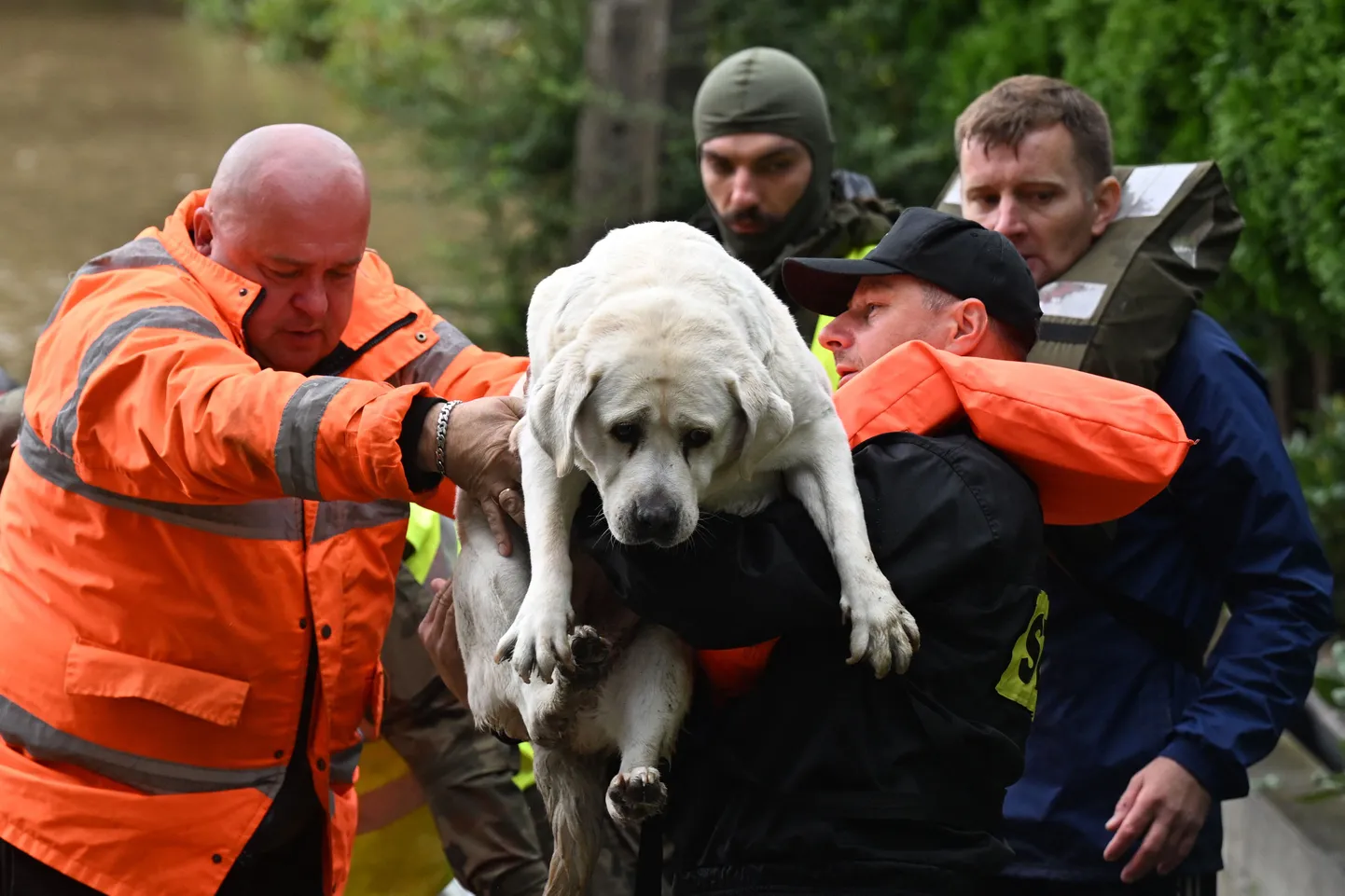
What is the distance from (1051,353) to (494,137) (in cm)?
813

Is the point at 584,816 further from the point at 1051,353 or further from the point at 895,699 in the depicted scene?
the point at 1051,353

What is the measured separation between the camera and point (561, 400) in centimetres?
276

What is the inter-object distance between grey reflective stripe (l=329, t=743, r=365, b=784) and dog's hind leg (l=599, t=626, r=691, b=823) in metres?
0.99

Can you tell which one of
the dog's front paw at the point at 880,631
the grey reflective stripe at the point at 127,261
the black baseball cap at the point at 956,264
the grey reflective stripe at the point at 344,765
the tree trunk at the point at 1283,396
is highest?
the black baseball cap at the point at 956,264

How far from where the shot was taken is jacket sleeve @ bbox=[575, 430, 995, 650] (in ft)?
8.67

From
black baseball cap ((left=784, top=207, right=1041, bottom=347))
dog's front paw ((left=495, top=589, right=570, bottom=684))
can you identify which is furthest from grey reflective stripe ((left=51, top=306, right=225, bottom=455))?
black baseball cap ((left=784, top=207, right=1041, bottom=347))

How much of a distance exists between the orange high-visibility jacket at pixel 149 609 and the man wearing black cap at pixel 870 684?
0.75 meters

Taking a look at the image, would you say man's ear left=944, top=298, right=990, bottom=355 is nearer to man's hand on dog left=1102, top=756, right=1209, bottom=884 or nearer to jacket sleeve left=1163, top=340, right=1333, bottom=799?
jacket sleeve left=1163, top=340, right=1333, bottom=799

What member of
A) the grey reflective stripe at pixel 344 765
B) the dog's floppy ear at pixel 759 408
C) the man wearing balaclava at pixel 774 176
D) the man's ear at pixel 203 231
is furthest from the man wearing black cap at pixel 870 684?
the man wearing balaclava at pixel 774 176

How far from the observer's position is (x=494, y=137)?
37.2ft

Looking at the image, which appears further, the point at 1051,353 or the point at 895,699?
the point at 1051,353

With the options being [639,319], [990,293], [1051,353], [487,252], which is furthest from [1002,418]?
[487,252]

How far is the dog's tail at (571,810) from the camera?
10.5 feet

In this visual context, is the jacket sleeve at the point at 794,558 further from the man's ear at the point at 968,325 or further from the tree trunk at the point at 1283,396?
the tree trunk at the point at 1283,396
